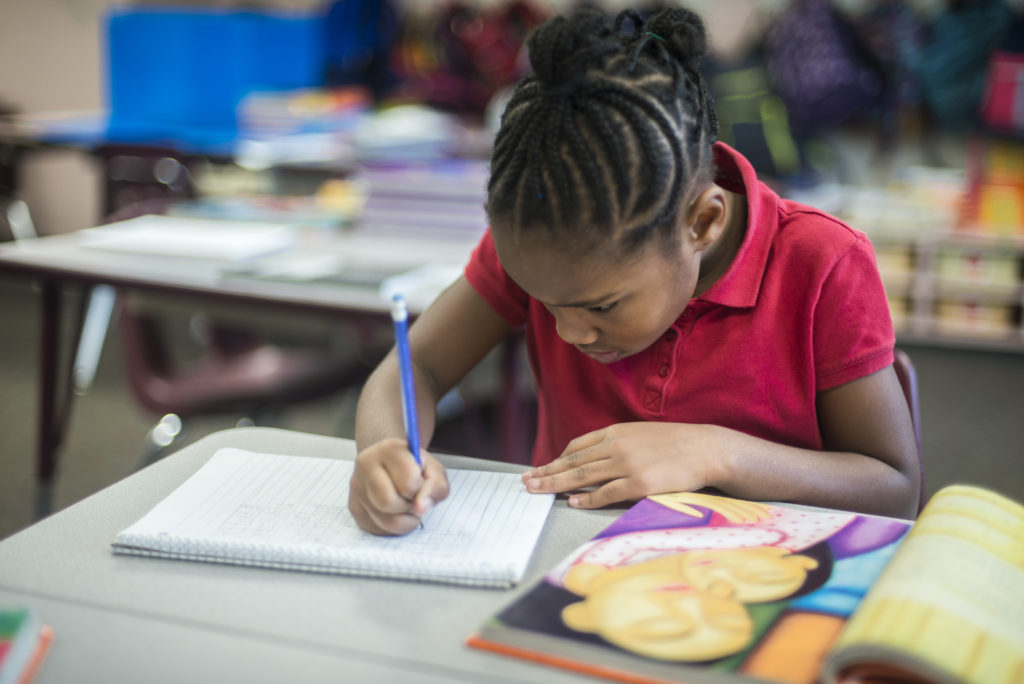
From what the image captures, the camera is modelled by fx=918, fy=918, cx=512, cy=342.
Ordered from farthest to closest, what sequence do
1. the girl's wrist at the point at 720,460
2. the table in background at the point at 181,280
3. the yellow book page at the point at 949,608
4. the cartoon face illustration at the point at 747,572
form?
the table in background at the point at 181,280
the girl's wrist at the point at 720,460
the cartoon face illustration at the point at 747,572
the yellow book page at the point at 949,608

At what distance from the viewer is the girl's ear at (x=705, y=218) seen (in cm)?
83

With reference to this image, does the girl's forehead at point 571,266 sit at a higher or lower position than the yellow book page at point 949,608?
higher

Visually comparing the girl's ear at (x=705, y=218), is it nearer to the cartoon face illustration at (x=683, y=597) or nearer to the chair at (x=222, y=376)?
the cartoon face illustration at (x=683, y=597)

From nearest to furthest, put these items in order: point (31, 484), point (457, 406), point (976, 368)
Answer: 1. point (31, 484)
2. point (457, 406)
3. point (976, 368)

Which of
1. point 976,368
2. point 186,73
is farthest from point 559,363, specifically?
point 186,73

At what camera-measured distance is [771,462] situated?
0.85 metres

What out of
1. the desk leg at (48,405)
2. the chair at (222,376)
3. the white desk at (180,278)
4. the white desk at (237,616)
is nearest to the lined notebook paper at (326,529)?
the white desk at (237,616)

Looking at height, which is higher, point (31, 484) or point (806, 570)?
point (806, 570)

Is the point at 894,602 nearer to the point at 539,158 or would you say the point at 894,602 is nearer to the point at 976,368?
the point at 539,158

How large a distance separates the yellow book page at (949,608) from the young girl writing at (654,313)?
22 cm

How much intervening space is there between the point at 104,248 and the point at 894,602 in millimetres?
1753

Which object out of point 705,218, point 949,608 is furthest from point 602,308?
point 949,608

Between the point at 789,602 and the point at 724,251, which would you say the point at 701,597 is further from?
the point at 724,251

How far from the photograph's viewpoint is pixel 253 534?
0.72 meters
